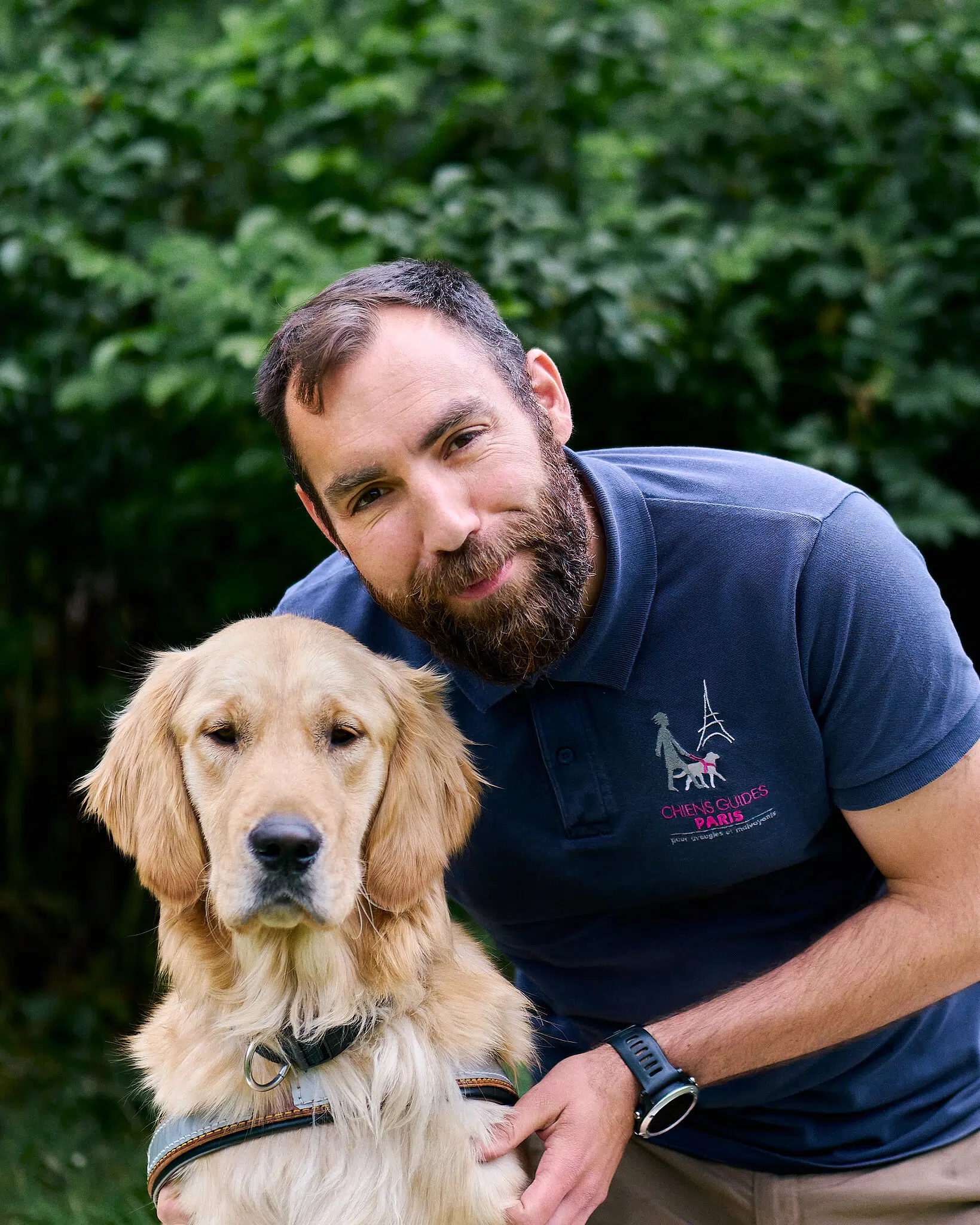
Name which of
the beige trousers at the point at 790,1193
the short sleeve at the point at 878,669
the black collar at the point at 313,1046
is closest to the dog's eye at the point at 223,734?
the black collar at the point at 313,1046

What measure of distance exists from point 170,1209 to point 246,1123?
9.6 inches

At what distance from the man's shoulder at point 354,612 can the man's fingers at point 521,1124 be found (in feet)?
2.79

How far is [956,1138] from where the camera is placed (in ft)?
7.86

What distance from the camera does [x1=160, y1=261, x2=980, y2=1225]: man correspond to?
2.17 metres

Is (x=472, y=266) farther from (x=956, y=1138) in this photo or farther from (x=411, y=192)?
(x=956, y=1138)

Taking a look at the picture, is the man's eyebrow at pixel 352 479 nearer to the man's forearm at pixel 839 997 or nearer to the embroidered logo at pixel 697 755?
the embroidered logo at pixel 697 755

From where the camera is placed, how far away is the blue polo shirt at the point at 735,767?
2188mm

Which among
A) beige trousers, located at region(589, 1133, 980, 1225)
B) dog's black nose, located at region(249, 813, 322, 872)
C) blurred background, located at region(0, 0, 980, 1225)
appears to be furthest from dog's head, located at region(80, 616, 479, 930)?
blurred background, located at region(0, 0, 980, 1225)

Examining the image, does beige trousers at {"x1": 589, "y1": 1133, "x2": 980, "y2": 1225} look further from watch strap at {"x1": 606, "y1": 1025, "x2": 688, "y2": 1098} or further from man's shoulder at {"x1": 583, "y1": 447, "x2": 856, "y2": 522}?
man's shoulder at {"x1": 583, "y1": 447, "x2": 856, "y2": 522}

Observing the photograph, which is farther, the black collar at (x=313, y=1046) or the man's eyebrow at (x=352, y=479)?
the man's eyebrow at (x=352, y=479)

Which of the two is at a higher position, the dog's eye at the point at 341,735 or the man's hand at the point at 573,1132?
the dog's eye at the point at 341,735

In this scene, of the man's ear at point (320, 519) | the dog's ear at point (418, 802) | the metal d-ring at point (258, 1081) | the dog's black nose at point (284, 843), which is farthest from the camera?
the man's ear at point (320, 519)

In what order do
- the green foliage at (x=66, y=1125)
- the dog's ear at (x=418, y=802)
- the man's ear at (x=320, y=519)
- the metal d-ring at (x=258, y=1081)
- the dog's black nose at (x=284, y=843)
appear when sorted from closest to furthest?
the dog's black nose at (x=284, y=843), the metal d-ring at (x=258, y=1081), the dog's ear at (x=418, y=802), the man's ear at (x=320, y=519), the green foliage at (x=66, y=1125)

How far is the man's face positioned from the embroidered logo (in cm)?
25
